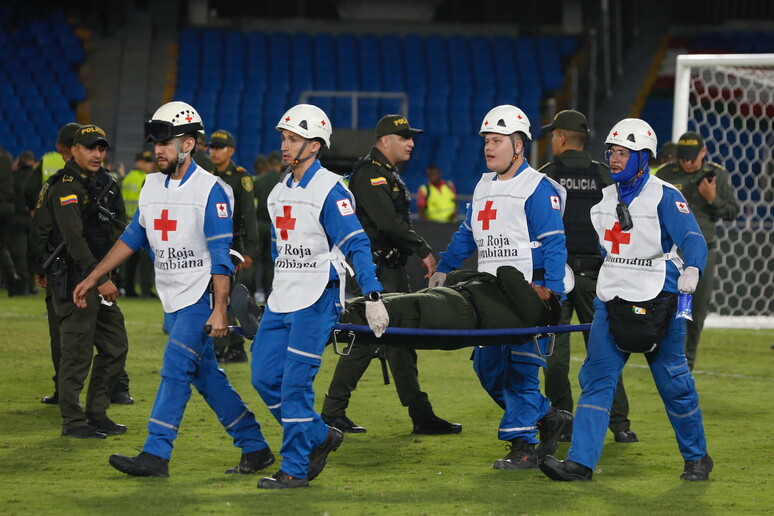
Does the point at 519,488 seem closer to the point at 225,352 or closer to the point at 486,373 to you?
the point at 486,373

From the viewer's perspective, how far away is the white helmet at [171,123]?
5844 millimetres

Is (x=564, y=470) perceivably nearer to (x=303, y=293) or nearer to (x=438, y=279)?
(x=438, y=279)

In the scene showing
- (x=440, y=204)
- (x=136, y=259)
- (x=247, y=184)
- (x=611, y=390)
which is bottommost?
(x=136, y=259)

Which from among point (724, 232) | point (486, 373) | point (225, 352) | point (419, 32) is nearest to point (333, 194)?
point (486, 373)

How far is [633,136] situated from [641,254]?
59 centimetres

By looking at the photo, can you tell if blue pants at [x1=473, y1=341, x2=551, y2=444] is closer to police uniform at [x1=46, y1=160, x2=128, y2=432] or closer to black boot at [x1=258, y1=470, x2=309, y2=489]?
black boot at [x1=258, y1=470, x2=309, y2=489]

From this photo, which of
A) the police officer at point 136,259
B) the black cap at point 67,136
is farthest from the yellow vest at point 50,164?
the black cap at point 67,136

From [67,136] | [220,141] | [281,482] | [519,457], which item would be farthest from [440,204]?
[281,482]

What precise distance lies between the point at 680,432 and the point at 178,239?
2.67m

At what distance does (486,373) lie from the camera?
651 cm

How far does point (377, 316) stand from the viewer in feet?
17.7

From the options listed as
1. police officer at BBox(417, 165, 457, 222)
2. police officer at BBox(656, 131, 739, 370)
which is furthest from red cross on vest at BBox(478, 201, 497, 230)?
police officer at BBox(417, 165, 457, 222)

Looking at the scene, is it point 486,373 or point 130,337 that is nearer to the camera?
point 486,373

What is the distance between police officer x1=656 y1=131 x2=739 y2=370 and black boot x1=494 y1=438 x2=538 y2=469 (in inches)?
143
